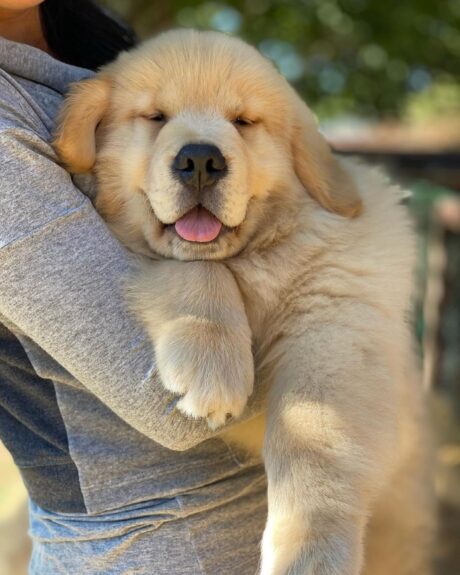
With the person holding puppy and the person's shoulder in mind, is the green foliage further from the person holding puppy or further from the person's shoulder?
the person holding puppy

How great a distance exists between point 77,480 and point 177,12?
6367 mm

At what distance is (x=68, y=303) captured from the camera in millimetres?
1518

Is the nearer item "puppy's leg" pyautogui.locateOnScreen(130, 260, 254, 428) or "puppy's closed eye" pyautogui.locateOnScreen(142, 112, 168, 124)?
"puppy's leg" pyautogui.locateOnScreen(130, 260, 254, 428)

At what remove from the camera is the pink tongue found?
175cm

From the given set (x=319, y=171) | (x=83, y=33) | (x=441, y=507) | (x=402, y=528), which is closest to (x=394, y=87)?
(x=441, y=507)

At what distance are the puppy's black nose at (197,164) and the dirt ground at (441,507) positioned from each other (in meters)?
1.51

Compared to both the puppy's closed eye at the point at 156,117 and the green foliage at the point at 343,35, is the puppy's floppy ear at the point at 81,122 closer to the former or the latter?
the puppy's closed eye at the point at 156,117

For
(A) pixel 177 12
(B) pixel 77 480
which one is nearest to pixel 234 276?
(B) pixel 77 480

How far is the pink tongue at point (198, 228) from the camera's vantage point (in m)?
1.75

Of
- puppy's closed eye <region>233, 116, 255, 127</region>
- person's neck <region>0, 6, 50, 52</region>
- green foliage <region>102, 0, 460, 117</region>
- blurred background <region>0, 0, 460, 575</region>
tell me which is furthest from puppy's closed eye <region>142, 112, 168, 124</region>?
green foliage <region>102, 0, 460, 117</region>

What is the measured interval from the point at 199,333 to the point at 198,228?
0.90 ft

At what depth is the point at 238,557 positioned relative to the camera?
1680 millimetres

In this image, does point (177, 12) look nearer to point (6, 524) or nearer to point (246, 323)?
point (6, 524)

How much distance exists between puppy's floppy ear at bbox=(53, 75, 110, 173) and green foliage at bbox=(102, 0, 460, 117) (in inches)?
193
